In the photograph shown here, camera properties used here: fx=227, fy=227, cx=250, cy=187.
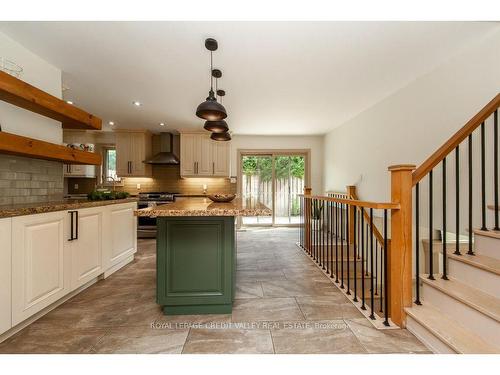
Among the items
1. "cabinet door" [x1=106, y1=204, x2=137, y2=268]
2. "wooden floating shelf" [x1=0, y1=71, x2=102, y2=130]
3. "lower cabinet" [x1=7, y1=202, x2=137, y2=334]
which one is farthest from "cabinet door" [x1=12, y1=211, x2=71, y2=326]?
"wooden floating shelf" [x1=0, y1=71, x2=102, y2=130]

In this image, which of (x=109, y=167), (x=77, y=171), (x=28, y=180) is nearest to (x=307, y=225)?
(x=28, y=180)

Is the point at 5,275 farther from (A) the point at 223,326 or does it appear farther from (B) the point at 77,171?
(B) the point at 77,171

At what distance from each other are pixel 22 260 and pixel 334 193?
5057mm

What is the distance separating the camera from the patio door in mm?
6145

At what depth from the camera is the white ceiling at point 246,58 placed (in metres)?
1.97

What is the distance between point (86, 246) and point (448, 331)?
3.07 meters

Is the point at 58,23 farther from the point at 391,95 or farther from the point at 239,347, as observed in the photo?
the point at 391,95

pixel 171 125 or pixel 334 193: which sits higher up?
pixel 171 125

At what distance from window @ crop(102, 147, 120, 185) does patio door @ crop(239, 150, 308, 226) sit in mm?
3336

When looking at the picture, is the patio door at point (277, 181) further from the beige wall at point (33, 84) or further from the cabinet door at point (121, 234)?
the beige wall at point (33, 84)
